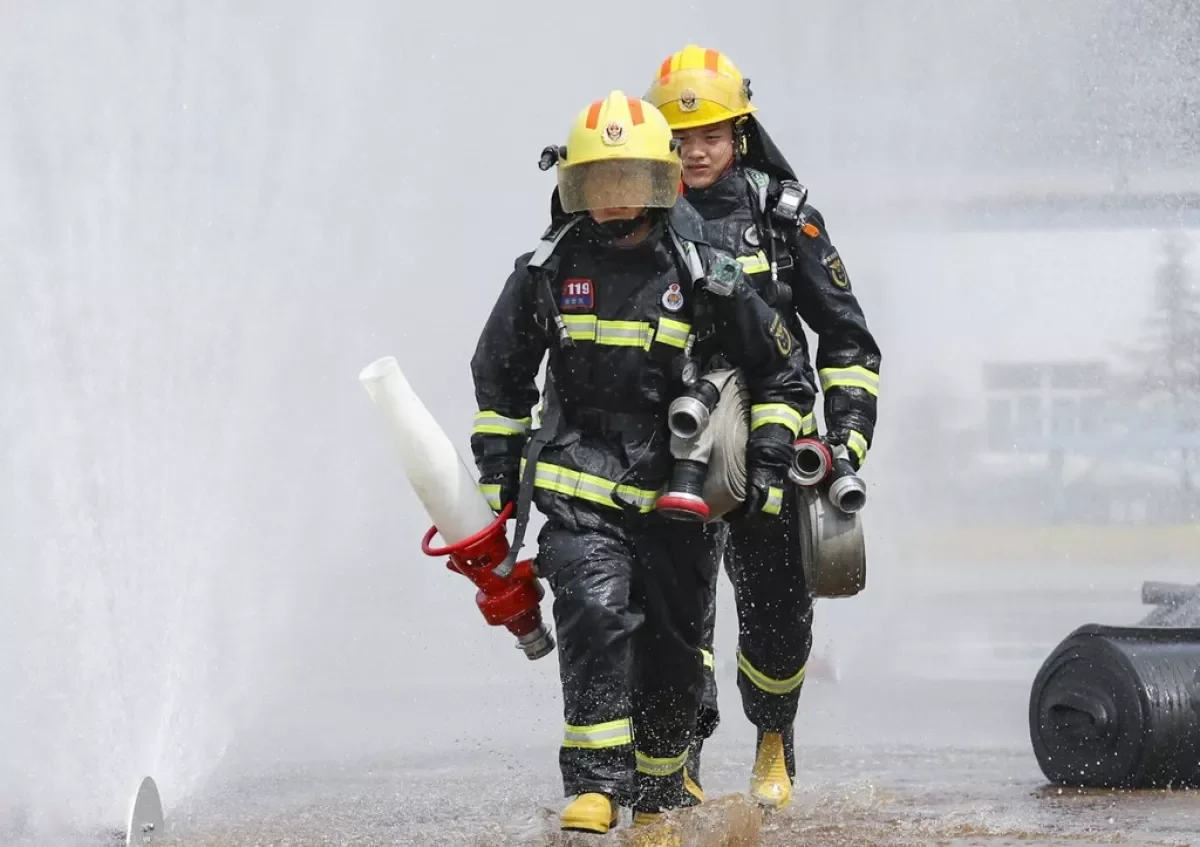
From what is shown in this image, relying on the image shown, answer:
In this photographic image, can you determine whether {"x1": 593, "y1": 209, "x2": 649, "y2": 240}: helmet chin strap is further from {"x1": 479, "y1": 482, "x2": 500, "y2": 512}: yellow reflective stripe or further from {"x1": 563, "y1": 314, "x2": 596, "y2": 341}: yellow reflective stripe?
{"x1": 479, "y1": 482, "x2": 500, "y2": 512}: yellow reflective stripe

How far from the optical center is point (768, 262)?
17.3 feet

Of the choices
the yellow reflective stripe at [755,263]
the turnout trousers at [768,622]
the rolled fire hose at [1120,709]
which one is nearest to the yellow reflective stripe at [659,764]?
the turnout trousers at [768,622]

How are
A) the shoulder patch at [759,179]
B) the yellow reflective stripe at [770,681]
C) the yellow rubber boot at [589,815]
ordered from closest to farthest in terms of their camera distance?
the yellow rubber boot at [589,815]
the shoulder patch at [759,179]
the yellow reflective stripe at [770,681]

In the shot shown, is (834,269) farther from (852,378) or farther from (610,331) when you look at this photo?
(610,331)

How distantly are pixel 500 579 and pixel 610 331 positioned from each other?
0.67 meters

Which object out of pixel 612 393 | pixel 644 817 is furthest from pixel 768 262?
pixel 644 817

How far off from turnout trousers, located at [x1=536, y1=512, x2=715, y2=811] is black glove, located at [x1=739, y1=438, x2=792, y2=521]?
0.55 feet

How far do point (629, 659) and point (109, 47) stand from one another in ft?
18.4

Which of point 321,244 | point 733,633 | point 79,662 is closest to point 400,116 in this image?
point 321,244

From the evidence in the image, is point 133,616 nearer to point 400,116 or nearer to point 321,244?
point 321,244

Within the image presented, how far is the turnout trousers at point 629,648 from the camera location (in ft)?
15.2

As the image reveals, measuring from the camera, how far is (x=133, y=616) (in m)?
6.70

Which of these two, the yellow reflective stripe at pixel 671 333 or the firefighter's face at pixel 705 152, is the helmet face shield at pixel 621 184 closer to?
the yellow reflective stripe at pixel 671 333

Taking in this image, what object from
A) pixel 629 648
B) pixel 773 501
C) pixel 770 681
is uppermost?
pixel 773 501
